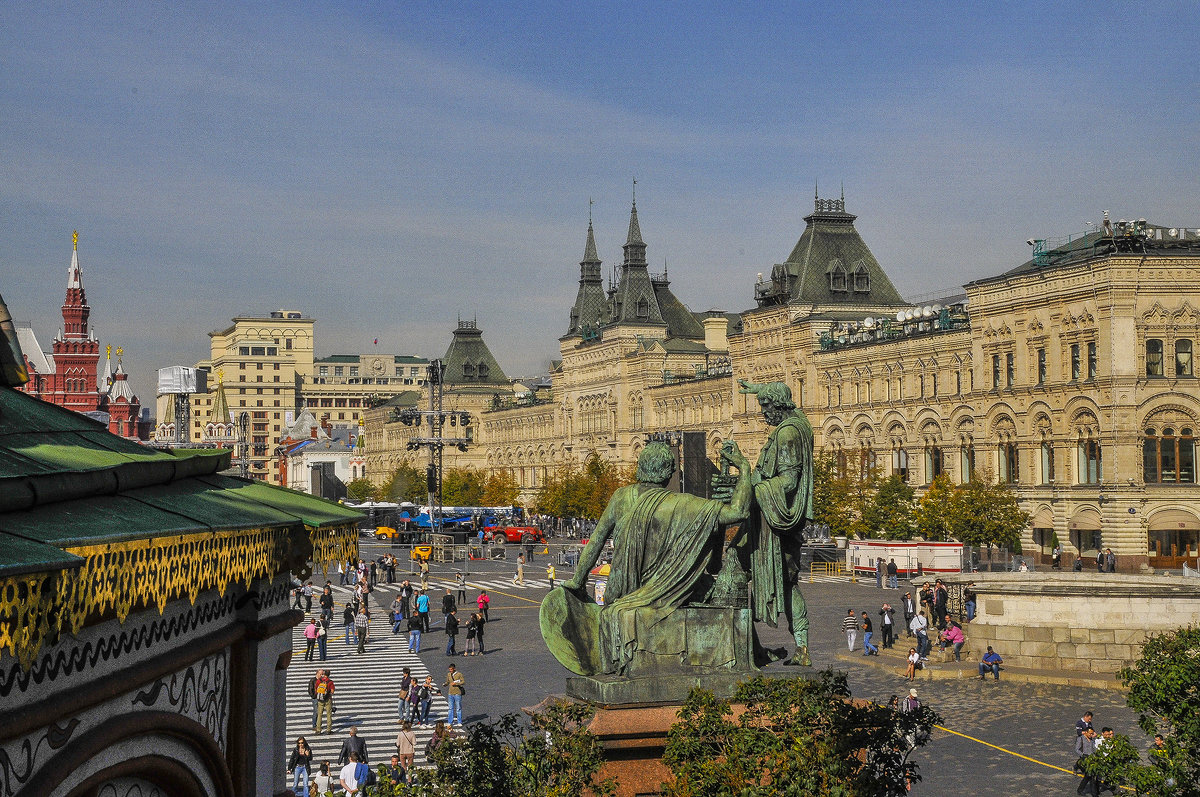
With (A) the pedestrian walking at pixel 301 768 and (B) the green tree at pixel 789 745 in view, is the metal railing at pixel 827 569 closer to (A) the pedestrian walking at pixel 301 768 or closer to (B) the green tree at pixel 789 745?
(A) the pedestrian walking at pixel 301 768

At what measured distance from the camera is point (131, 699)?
17.0 ft

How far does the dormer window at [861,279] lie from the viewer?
8369 cm

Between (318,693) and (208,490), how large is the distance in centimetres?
1911

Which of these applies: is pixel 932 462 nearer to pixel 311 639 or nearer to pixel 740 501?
pixel 311 639

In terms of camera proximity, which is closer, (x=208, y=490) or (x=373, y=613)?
(x=208, y=490)

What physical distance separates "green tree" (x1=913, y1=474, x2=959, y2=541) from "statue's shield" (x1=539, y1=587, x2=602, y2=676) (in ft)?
147

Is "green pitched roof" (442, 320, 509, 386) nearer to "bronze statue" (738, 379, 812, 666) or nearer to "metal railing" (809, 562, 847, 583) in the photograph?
"metal railing" (809, 562, 847, 583)

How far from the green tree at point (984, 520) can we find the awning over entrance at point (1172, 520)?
5.06 metres

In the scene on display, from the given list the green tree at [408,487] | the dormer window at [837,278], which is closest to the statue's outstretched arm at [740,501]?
the dormer window at [837,278]

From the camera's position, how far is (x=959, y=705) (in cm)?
2539

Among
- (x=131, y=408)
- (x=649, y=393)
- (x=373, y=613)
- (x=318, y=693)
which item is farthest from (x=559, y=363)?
(x=318, y=693)

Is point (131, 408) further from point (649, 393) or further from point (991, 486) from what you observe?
point (991, 486)

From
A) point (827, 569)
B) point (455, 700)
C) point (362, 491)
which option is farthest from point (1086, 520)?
point (362, 491)

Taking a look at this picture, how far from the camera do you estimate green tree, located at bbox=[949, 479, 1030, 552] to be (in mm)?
53594
